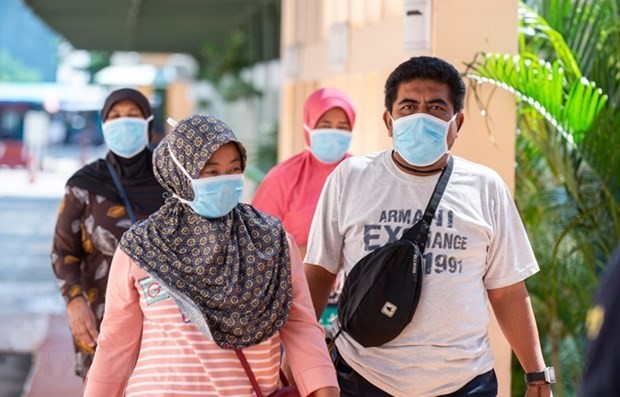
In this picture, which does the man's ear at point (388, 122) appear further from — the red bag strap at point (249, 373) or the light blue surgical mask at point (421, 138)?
A: the red bag strap at point (249, 373)

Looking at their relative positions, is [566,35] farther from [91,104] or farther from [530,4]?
[91,104]

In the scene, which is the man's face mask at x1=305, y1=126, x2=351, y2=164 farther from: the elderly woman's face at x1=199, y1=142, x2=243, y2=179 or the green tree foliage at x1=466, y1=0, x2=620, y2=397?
the elderly woman's face at x1=199, y1=142, x2=243, y2=179

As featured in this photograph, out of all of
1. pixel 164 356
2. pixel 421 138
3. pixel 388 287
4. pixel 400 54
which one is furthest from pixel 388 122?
pixel 400 54

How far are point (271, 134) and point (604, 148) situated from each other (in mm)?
9141

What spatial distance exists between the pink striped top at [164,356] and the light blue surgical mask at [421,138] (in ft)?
2.12

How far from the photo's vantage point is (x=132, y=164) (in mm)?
5098

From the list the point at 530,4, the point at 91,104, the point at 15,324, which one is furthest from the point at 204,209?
the point at 91,104

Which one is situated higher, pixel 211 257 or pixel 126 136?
pixel 126 136

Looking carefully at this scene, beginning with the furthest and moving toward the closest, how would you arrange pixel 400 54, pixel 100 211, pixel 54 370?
pixel 54 370, pixel 400 54, pixel 100 211

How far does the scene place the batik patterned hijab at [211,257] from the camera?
306 cm

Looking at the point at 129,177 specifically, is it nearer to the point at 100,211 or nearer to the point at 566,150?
the point at 100,211

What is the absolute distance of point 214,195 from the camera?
3.10 m

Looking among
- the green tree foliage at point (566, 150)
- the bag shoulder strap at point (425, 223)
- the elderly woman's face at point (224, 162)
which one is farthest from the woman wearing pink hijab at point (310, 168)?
the elderly woman's face at point (224, 162)

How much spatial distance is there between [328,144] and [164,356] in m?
2.45
